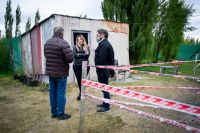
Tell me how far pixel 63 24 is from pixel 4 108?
452 centimetres

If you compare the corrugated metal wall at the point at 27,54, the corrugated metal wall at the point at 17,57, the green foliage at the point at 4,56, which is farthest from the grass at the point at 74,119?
the green foliage at the point at 4,56

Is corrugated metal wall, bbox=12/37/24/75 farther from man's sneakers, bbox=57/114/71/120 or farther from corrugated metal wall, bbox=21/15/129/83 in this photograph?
man's sneakers, bbox=57/114/71/120

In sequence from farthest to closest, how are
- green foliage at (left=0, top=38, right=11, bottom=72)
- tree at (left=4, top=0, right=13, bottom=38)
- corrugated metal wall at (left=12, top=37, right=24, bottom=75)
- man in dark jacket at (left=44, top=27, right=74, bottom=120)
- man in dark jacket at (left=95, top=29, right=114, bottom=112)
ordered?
tree at (left=4, top=0, right=13, bottom=38) < green foliage at (left=0, top=38, right=11, bottom=72) < corrugated metal wall at (left=12, top=37, right=24, bottom=75) < man in dark jacket at (left=95, top=29, right=114, bottom=112) < man in dark jacket at (left=44, top=27, right=74, bottom=120)

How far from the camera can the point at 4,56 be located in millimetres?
13727

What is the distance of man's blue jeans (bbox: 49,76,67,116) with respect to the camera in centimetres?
463

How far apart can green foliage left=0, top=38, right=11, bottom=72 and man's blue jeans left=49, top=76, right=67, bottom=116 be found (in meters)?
10.2

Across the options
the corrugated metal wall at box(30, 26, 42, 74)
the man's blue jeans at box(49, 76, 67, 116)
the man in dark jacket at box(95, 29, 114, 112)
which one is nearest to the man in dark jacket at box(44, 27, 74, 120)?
the man's blue jeans at box(49, 76, 67, 116)

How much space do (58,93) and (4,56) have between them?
1062 centimetres

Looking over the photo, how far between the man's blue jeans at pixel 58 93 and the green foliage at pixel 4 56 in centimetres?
1025

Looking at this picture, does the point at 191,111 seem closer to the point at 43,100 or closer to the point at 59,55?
the point at 59,55

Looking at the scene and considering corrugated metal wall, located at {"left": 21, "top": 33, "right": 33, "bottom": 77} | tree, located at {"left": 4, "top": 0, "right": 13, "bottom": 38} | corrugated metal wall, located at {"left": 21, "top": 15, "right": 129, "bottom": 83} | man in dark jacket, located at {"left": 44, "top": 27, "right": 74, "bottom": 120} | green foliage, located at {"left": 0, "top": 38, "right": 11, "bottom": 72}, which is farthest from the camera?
tree, located at {"left": 4, "top": 0, "right": 13, "bottom": 38}

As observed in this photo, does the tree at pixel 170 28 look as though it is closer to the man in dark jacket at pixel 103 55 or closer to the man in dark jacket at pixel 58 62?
the man in dark jacket at pixel 103 55

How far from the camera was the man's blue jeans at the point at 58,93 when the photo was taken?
463 cm

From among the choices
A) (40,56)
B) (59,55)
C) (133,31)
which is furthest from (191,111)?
(133,31)
